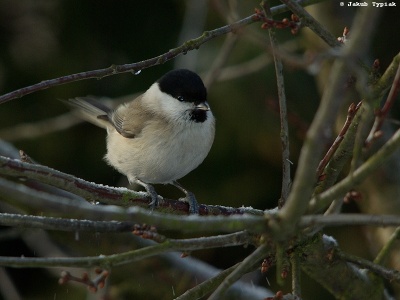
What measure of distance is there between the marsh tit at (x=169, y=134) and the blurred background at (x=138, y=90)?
0.84 metres

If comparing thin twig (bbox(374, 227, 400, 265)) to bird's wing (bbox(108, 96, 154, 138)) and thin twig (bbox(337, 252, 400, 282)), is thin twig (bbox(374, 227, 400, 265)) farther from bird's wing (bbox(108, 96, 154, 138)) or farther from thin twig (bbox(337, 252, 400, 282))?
bird's wing (bbox(108, 96, 154, 138))

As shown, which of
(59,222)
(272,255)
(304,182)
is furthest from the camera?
(272,255)

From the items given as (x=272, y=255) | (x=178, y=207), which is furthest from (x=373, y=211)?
(x=272, y=255)

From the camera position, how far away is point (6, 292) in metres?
3.97

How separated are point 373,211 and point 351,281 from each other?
108cm

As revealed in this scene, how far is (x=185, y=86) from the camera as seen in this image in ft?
10.6

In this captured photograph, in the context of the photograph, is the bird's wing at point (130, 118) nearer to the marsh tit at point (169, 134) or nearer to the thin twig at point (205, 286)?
the marsh tit at point (169, 134)

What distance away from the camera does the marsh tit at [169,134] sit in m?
3.17

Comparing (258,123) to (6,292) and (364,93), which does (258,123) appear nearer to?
(6,292)

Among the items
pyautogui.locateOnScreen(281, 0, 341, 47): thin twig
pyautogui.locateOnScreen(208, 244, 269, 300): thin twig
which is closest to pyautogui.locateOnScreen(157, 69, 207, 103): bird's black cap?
pyautogui.locateOnScreen(281, 0, 341, 47): thin twig

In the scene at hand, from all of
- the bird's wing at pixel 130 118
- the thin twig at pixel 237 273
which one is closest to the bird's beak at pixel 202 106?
the bird's wing at pixel 130 118

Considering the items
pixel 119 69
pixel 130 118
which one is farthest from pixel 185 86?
pixel 119 69

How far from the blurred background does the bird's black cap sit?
856 millimetres

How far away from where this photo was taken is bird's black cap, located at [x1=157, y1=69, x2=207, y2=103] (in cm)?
317
